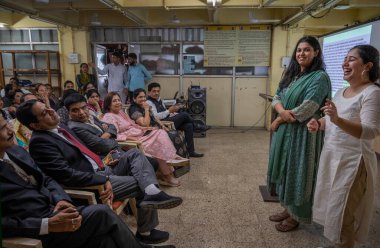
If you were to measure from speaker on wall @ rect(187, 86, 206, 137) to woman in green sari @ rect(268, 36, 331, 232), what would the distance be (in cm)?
346

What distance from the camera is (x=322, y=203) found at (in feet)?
5.87

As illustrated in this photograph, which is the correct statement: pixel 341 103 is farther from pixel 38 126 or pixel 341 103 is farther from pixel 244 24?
pixel 244 24

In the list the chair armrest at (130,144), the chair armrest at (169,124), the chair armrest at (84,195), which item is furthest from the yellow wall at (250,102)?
the chair armrest at (84,195)

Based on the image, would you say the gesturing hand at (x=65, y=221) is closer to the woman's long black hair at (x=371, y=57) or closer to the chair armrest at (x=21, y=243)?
Answer: the chair armrest at (x=21, y=243)

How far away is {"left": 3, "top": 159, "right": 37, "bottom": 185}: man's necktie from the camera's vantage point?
4.43 feet

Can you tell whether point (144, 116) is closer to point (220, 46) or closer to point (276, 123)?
point (276, 123)

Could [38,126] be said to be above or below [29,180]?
above

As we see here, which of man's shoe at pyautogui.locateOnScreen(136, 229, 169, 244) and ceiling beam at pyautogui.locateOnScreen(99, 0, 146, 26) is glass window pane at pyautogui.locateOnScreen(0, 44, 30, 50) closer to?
ceiling beam at pyautogui.locateOnScreen(99, 0, 146, 26)

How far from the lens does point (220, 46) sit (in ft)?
18.8

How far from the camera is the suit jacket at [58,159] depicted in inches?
64.6

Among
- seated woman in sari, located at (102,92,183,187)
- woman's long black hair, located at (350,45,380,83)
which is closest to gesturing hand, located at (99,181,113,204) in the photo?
seated woman in sari, located at (102,92,183,187)

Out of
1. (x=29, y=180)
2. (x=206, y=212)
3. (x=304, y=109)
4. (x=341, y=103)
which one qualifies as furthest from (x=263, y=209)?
(x=29, y=180)

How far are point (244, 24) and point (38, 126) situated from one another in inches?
189

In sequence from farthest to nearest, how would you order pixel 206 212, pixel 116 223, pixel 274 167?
1. pixel 206 212
2. pixel 274 167
3. pixel 116 223
